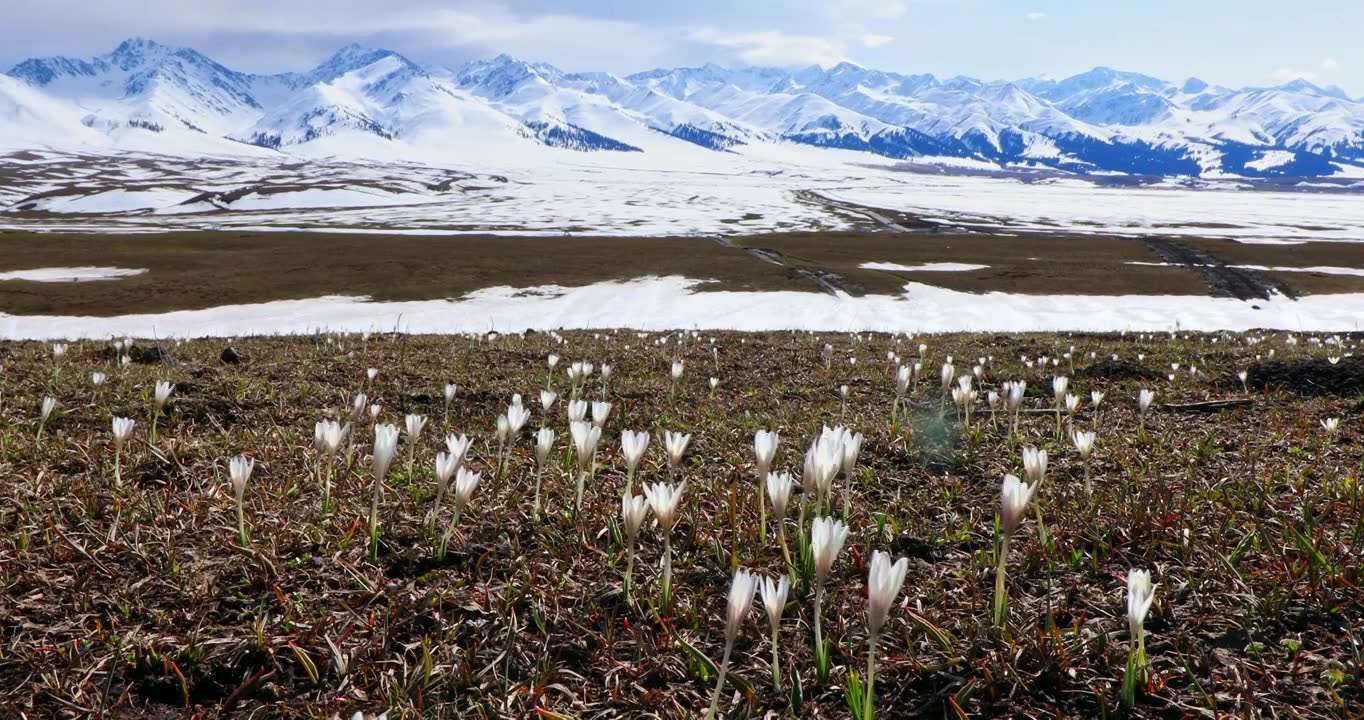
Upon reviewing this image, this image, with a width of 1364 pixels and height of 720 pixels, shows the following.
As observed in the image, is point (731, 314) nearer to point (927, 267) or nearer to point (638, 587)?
point (927, 267)

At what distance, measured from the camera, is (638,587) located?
262 cm

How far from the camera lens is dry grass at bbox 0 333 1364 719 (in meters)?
2.08

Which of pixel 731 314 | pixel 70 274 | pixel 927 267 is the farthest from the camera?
pixel 927 267

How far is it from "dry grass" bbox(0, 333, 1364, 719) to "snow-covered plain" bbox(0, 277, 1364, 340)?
2457cm

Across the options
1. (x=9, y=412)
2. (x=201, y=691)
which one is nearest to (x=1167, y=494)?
(x=201, y=691)

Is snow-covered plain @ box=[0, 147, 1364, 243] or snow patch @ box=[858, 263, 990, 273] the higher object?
snow-covered plain @ box=[0, 147, 1364, 243]

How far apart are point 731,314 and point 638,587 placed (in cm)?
3378

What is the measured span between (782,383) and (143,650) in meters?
6.62

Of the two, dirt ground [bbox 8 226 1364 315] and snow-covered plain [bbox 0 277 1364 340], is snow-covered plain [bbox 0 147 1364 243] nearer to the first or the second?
dirt ground [bbox 8 226 1364 315]

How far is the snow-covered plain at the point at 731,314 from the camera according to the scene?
31.6m

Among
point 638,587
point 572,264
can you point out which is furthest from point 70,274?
point 638,587

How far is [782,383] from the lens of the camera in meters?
8.23

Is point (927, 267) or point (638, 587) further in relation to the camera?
point (927, 267)

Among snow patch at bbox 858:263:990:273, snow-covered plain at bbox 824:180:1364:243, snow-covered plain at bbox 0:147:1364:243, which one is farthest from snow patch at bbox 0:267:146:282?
snow-covered plain at bbox 824:180:1364:243
